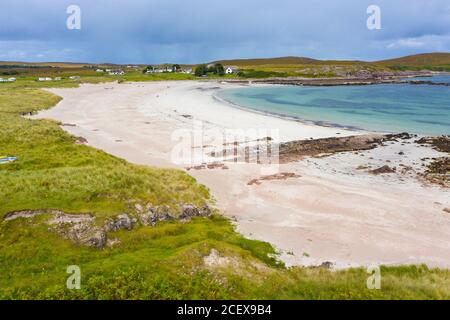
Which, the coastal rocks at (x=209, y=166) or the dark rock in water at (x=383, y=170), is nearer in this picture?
the dark rock in water at (x=383, y=170)

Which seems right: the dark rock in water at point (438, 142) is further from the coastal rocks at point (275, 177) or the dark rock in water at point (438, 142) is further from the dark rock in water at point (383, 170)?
the coastal rocks at point (275, 177)

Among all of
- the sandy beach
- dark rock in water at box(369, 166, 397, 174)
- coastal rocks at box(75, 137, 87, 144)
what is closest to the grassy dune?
the sandy beach

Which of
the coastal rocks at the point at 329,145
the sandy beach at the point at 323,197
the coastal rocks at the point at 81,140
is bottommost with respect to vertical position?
the sandy beach at the point at 323,197

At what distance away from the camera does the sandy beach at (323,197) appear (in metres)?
17.5

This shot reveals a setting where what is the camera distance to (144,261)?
1252 centimetres

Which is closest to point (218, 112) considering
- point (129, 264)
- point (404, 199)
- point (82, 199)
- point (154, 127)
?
point (154, 127)

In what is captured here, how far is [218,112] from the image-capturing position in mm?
63344

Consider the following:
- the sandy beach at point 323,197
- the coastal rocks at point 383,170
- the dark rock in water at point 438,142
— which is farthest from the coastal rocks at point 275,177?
the dark rock in water at point 438,142

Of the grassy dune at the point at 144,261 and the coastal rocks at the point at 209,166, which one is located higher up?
the coastal rocks at the point at 209,166

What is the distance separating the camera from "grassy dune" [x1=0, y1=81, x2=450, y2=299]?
11109 millimetres

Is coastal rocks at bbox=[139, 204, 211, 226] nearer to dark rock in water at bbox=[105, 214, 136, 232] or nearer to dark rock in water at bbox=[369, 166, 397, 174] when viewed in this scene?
dark rock in water at bbox=[105, 214, 136, 232]

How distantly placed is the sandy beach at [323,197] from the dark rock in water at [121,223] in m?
6.32
